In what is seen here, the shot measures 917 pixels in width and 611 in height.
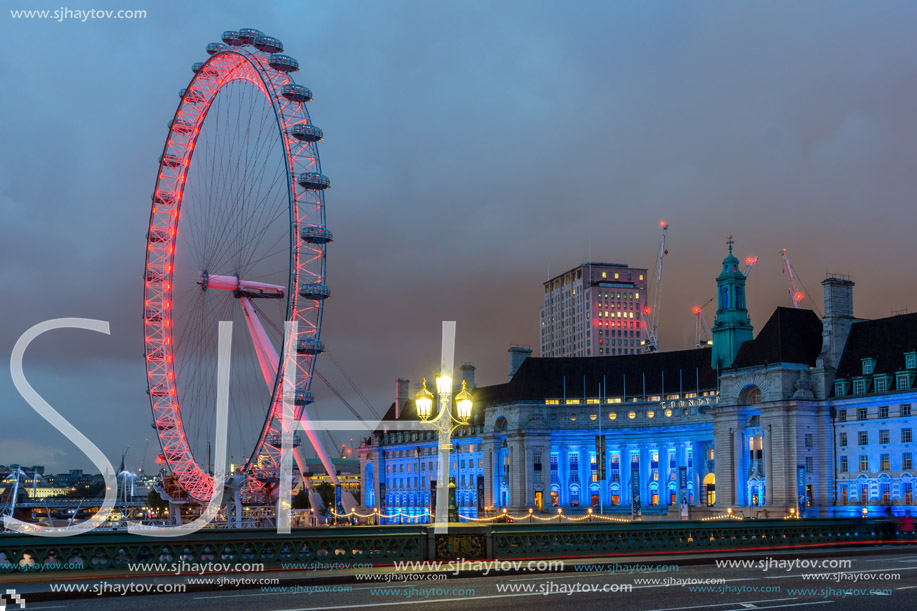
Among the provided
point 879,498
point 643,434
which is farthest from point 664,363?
point 879,498

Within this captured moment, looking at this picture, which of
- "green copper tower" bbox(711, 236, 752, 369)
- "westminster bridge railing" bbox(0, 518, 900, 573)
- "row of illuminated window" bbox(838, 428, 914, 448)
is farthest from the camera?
"green copper tower" bbox(711, 236, 752, 369)

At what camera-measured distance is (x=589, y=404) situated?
158000 mm

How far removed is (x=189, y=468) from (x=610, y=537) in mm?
51461

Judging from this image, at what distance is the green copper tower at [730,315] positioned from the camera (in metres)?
137

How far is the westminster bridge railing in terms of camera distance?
→ 103 feet

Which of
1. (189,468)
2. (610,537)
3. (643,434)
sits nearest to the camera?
(610,537)

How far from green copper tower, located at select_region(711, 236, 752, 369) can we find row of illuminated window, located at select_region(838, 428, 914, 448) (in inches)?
1022

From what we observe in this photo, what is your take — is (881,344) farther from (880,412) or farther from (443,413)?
(443,413)

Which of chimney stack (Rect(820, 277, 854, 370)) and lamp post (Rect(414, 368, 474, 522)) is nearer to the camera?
lamp post (Rect(414, 368, 474, 522))

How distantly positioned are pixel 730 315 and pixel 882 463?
115 feet

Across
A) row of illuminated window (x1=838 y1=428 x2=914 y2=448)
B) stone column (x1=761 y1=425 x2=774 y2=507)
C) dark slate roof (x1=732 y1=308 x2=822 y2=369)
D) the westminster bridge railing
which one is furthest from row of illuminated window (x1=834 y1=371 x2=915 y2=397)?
the westminster bridge railing

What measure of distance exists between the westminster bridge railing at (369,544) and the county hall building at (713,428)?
68.4 meters

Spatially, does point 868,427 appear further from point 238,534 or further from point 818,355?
point 238,534

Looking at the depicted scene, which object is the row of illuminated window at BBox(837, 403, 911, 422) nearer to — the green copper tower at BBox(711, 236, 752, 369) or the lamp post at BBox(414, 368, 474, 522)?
the green copper tower at BBox(711, 236, 752, 369)
